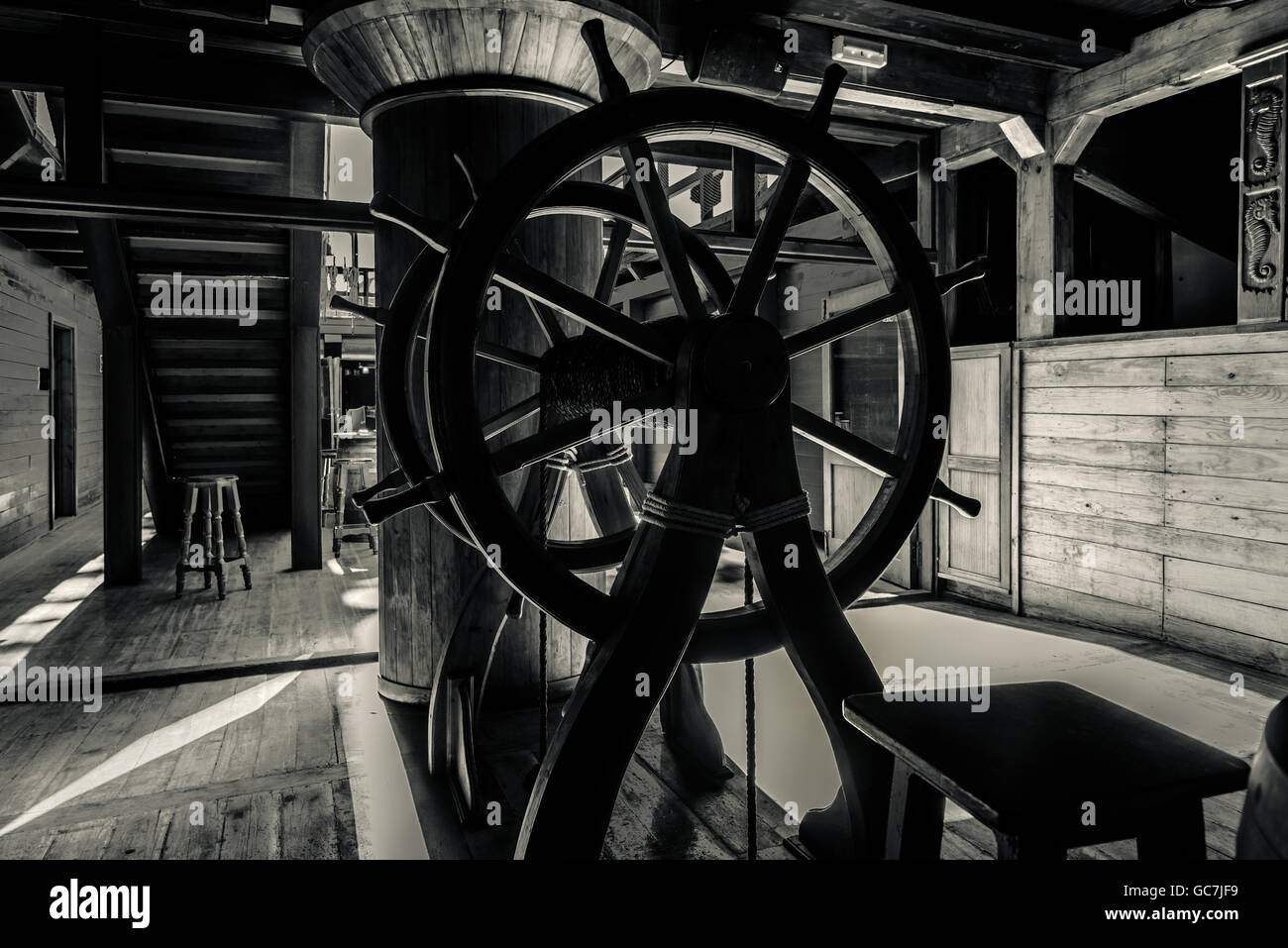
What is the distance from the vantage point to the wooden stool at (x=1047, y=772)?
111 centimetres

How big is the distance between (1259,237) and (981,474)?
2067 millimetres

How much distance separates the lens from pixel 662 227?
70.1 inches

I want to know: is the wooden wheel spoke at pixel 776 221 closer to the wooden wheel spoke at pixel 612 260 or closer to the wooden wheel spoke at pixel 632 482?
the wooden wheel spoke at pixel 612 260

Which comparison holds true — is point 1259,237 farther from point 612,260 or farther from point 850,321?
point 612,260

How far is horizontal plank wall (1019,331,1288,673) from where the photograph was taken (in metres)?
3.98

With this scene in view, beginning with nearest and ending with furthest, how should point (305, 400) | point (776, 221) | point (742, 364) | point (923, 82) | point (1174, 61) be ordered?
point (742, 364) → point (776, 221) → point (1174, 61) → point (923, 82) → point (305, 400)

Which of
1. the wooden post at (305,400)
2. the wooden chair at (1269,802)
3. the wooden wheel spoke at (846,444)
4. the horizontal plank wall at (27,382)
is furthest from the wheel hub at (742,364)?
the horizontal plank wall at (27,382)

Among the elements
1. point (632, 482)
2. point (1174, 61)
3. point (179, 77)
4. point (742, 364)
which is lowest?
point (632, 482)

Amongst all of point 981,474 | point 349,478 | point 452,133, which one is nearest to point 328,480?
point 349,478

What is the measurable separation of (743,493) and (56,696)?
352cm

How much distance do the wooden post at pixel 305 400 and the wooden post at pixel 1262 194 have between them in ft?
19.2

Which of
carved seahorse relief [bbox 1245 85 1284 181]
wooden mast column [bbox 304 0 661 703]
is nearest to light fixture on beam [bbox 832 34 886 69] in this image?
wooden mast column [bbox 304 0 661 703]

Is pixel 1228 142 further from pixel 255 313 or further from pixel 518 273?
pixel 255 313
